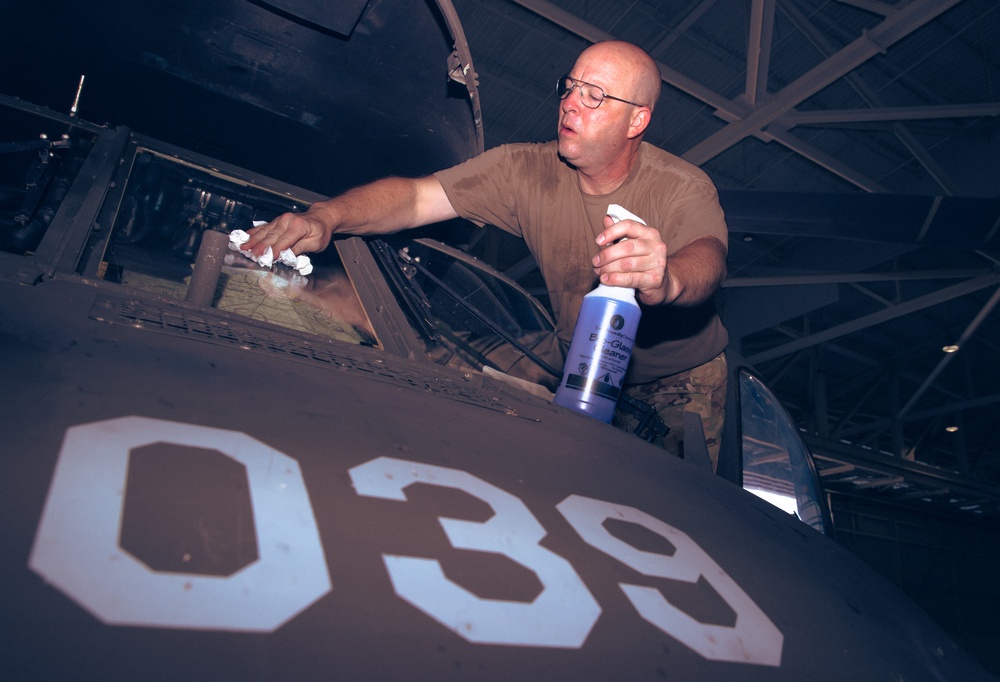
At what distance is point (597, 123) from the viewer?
2484 mm

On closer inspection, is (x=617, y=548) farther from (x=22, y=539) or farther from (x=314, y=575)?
(x=22, y=539)

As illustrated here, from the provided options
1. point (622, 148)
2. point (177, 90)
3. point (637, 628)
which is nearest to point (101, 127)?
point (177, 90)

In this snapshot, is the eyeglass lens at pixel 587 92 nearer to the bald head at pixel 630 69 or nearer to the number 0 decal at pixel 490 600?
the bald head at pixel 630 69

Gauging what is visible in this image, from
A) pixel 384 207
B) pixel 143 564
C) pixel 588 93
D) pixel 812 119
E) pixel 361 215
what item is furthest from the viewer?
pixel 812 119

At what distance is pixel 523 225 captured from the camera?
279 centimetres

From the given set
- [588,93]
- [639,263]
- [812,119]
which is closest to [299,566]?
[639,263]

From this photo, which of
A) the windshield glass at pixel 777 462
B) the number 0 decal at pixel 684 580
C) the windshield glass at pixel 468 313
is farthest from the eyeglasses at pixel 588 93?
the number 0 decal at pixel 684 580

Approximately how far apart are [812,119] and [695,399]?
583cm

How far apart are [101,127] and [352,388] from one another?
5.08 feet

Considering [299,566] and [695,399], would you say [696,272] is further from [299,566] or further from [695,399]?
[299,566]

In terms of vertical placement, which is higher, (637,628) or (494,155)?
(494,155)

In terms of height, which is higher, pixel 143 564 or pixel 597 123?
pixel 597 123

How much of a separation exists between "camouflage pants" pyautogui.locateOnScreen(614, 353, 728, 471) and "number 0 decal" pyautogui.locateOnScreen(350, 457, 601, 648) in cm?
181

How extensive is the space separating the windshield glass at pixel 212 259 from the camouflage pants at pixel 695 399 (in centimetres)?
130
